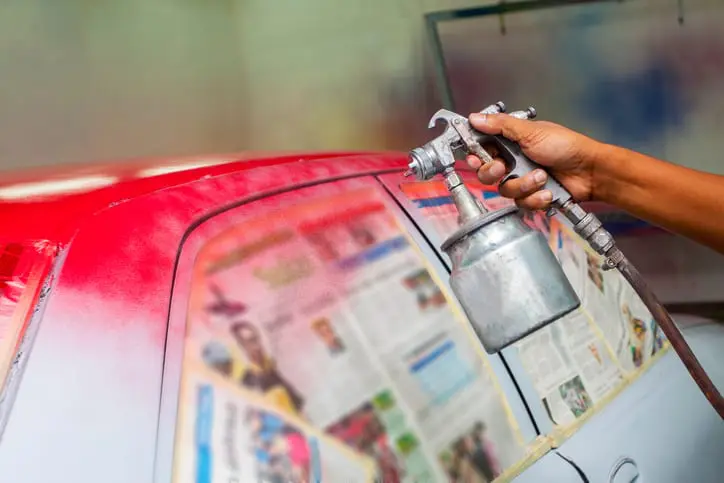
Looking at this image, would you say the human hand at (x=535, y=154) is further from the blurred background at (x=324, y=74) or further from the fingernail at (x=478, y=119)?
the blurred background at (x=324, y=74)

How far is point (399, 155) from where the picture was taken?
157 centimetres

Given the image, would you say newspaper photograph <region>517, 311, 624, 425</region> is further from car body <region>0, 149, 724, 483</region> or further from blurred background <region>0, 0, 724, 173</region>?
blurred background <region>0, 0, 724, 173</region>

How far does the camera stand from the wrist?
127cm

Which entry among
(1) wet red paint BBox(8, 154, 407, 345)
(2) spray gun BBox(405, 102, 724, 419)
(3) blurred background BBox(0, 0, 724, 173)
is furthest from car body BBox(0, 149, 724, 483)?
(3) blurred background BBox(0, 0, 724, 173)

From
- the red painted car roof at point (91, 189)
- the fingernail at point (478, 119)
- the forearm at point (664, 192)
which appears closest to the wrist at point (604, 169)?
the forearm at point (664, 192)

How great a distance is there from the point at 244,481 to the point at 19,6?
288 centimetres

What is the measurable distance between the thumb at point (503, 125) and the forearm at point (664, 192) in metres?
0.21

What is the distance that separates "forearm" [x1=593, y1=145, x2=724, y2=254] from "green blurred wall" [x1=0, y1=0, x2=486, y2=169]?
101 inches

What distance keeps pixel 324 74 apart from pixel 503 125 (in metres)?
3.29

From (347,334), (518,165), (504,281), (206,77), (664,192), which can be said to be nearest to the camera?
(504,281)

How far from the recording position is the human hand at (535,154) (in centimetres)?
112

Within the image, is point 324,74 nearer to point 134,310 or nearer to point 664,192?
point 664,192

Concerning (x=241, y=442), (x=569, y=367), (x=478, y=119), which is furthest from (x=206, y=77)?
(x=241, y=442)

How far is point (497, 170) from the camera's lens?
3.73 feet
